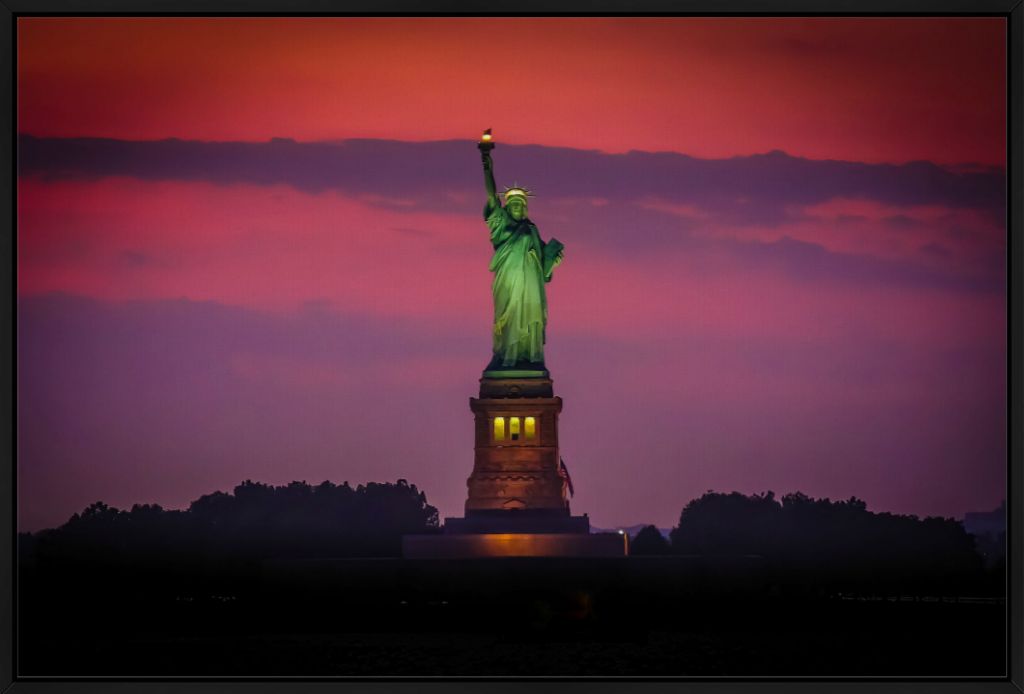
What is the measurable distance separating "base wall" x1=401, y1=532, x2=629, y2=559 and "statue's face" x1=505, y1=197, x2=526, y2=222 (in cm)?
706

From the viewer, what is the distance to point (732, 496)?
66.1 metres

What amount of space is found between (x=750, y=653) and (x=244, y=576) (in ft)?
63.6

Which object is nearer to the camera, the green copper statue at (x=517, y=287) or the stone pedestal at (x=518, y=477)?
the stone pedestal at (x=518, y=477)

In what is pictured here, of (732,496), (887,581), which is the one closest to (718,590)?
(887,581)

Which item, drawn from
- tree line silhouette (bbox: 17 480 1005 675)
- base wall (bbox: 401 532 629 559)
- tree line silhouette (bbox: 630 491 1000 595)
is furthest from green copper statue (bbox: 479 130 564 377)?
tree line silhouette (bbox: 630 491 1000 595)

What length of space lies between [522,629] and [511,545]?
7.98 ft

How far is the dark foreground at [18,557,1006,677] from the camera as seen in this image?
123ft

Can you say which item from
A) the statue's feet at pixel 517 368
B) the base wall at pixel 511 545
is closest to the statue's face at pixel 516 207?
the statue's feet at pixel 517 368

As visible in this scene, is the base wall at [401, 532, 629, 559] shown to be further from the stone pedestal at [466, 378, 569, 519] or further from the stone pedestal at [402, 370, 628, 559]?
the stone pedestal at [466, 378, 569, 519]

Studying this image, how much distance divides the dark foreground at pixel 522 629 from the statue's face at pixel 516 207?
784 centimetres

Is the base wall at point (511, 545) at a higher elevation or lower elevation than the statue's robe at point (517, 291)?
lower

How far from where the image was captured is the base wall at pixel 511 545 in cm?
4209

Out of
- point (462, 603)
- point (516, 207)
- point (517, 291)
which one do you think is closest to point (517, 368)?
point (517, 291)

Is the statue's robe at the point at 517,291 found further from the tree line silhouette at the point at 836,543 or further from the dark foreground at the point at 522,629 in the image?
the tree line silhouette at the point at 836,543
